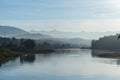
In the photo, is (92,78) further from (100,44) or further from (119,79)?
(100,44)

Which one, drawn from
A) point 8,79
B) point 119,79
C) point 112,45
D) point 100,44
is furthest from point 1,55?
point 100,44

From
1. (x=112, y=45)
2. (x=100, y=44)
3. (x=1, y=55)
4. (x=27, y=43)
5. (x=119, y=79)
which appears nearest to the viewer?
(x=119, y=79)

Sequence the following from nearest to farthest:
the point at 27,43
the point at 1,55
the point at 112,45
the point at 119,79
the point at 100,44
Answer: the point at 119,79, the point at 1,55, the point at 27,43, the point at 112,45, the point at 100,44

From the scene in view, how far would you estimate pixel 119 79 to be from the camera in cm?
1648

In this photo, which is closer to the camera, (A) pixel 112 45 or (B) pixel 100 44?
(A) pixel 112 45

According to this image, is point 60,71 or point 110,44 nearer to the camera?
point 60,71

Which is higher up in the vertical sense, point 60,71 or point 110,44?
point 110,44

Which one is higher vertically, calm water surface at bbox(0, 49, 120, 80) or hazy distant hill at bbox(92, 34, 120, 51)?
hazy distant hill at bbox(92, 34, 120, 51)

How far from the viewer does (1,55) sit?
3706 cm

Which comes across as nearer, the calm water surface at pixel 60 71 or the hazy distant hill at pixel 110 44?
the calm water surface at pixel 60 71

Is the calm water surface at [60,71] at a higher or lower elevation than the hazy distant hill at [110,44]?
lower

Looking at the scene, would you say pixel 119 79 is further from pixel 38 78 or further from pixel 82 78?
pixel 38 78

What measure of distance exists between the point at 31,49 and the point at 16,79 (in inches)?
1790

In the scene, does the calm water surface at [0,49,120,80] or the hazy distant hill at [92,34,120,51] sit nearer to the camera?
the calm water surface at [0,49,120,80]
